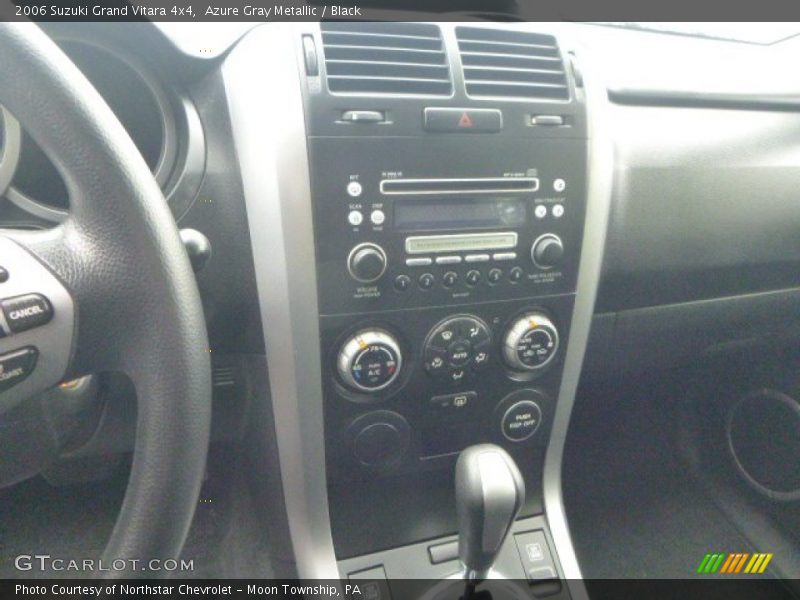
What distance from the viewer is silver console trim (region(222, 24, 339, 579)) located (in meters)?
0.80

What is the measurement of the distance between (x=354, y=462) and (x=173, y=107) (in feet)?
1.65

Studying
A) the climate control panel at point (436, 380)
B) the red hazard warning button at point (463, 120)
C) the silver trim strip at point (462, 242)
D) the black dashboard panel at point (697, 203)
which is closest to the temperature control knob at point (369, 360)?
the climate control panel at point (436, 380)

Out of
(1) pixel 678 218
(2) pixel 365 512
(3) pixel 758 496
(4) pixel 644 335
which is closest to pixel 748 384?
(3) pixel 758 496

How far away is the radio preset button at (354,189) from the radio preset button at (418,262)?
10cm

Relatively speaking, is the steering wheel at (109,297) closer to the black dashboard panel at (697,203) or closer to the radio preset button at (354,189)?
the radio preset button at (354,189)

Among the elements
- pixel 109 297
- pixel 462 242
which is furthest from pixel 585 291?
pixel 109 297

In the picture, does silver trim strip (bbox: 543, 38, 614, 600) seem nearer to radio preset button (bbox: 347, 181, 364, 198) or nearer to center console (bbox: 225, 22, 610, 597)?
center console (bbox: 225, 22, 610, 597)

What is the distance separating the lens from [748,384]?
1.55 metres

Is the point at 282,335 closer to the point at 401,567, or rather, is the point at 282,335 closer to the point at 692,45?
the point at 401,567

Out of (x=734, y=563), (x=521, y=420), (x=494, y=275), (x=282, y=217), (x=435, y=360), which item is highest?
(x=282, y=217)

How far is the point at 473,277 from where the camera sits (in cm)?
91

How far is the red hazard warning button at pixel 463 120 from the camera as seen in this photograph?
0.85 metres

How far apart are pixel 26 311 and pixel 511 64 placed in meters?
0.63

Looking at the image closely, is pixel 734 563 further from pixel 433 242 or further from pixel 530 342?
pixel 433 242
